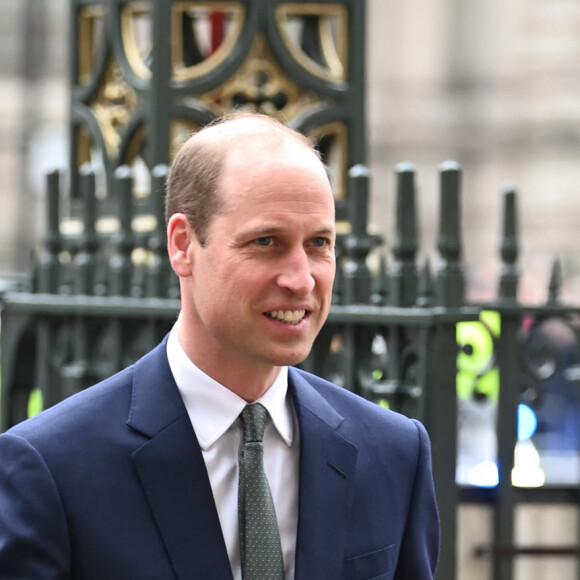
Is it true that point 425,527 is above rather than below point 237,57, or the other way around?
below

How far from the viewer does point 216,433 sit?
8.53 ft

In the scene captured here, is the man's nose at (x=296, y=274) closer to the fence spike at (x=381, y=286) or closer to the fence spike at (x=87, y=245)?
the fence spike at (x=381, y=286)

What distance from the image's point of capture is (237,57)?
18.2ft

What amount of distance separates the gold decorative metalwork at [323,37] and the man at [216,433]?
9.85 feet

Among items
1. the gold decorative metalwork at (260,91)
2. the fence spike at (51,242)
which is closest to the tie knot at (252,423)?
the fence spike at (51,242)

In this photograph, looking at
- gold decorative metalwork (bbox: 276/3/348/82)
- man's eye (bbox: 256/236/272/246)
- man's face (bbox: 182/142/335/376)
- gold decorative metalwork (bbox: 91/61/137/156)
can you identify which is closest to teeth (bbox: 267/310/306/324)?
man's face (bbox: 182/142/335/376)

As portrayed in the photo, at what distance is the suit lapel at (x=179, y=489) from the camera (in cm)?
250

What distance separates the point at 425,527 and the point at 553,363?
278cm

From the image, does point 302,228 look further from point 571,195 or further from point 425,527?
point 571,195

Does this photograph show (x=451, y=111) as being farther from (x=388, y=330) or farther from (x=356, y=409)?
(x=356, y=409)

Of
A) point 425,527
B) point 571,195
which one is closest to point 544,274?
point 571,195

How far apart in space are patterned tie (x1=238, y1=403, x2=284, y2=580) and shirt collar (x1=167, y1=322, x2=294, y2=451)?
0.06 meters

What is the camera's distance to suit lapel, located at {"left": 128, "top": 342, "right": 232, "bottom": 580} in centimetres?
250

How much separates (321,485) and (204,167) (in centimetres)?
57
